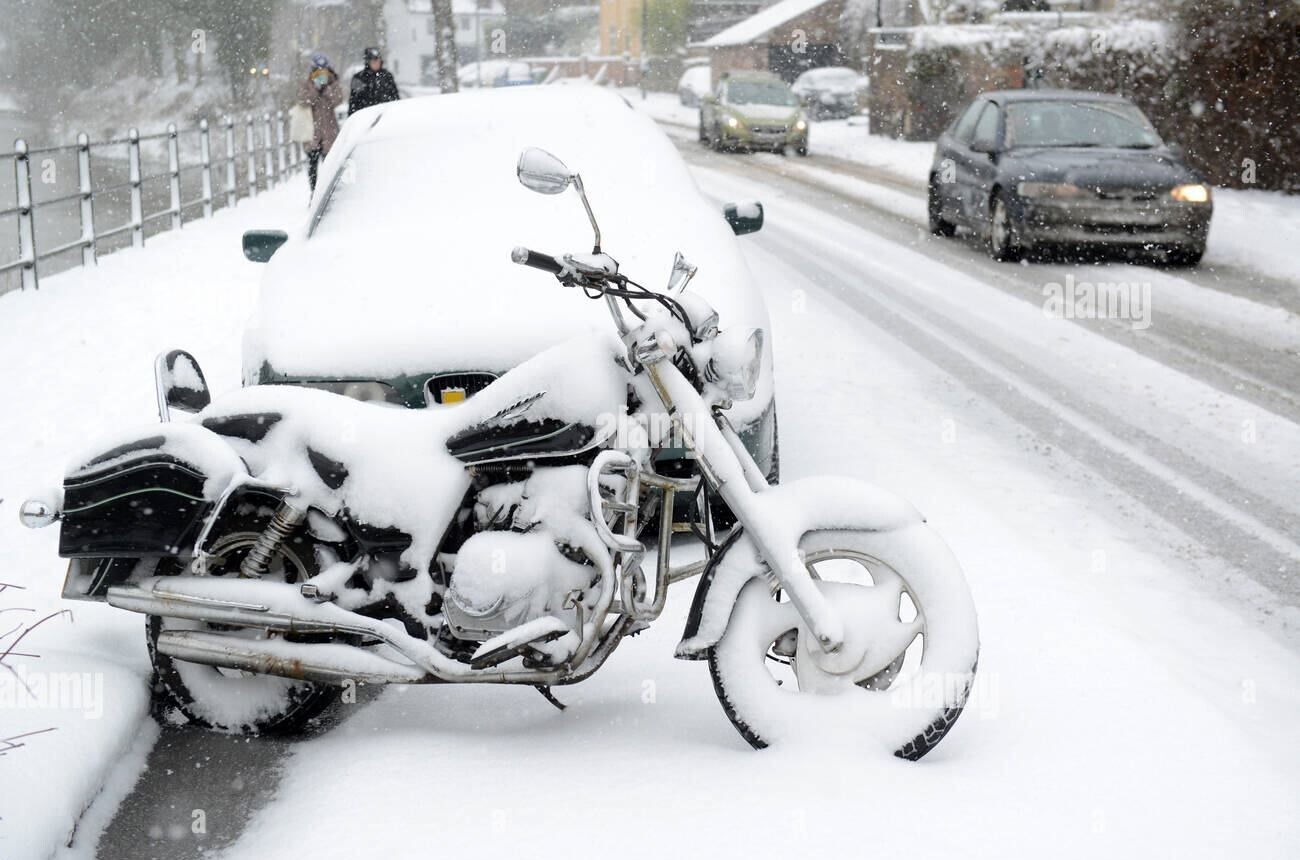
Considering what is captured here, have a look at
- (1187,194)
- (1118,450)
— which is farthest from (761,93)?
(1118,450)

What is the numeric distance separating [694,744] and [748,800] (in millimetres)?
398

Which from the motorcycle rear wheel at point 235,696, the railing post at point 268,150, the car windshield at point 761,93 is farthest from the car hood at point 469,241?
the car windshield at point 761,93

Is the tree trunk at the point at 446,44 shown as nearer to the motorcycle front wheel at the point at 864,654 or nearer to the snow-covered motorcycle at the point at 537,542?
the snow-covered motorcycle at the point at 537,542

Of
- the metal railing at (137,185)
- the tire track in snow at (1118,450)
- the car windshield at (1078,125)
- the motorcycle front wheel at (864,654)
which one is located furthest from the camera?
the car windshield at (1078,125)

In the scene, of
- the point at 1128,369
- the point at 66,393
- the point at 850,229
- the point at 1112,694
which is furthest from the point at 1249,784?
the point at 850,229

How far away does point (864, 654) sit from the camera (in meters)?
3.69

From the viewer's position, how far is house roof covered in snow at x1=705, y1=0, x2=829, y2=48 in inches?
2530

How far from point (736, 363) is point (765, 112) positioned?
27.5 meters

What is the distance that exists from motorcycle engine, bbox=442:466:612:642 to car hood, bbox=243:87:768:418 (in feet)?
4.38

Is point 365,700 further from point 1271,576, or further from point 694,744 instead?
point 1271,576

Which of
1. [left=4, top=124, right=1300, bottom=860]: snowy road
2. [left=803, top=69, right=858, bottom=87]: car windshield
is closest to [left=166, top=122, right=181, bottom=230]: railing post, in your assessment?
[left=4, top=124, right=1300, bottom=860]: snowy road

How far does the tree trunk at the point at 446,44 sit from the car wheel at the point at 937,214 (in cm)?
1622

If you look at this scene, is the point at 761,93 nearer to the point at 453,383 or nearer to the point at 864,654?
the point at 453,383

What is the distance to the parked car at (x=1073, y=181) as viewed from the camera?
13.1 m
